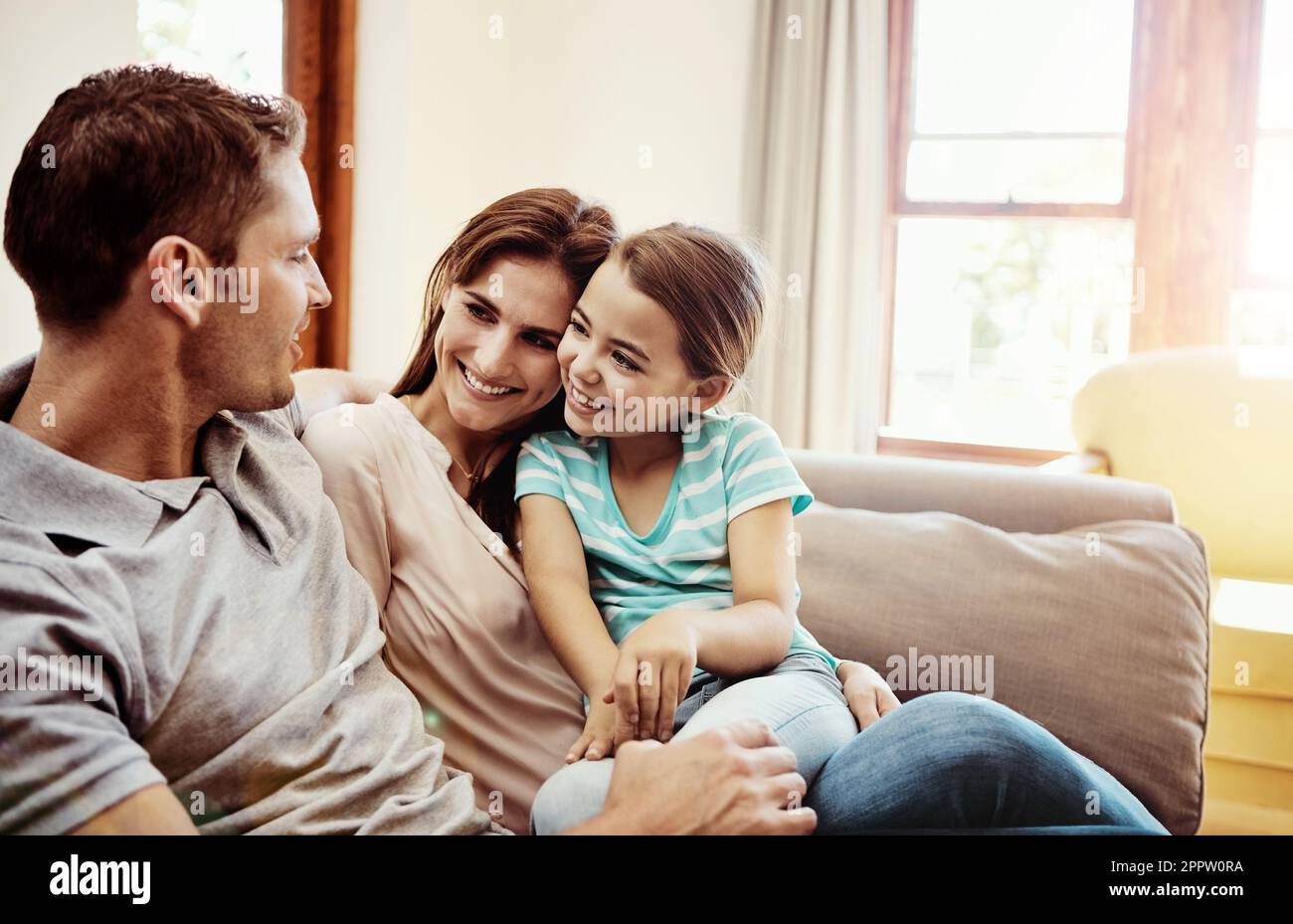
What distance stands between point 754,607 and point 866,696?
20cm

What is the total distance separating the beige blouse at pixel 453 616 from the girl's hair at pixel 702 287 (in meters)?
0.30

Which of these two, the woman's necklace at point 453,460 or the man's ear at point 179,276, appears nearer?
the man's ear at point 179,276

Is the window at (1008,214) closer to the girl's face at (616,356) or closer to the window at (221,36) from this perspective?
the window at (221,36)

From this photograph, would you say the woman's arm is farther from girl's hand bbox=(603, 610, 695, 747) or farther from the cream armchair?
the cream armchair

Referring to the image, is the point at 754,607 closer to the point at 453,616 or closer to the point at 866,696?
the point at 866,696

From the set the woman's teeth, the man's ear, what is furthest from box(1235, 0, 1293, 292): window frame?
the man's ear

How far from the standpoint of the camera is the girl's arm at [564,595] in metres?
1.06

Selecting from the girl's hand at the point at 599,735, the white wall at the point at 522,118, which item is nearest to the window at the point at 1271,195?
the white wall at the point at 522,118

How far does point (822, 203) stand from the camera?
3.93 metres

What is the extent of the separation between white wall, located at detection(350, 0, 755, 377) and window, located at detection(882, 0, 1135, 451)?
671 millimetres

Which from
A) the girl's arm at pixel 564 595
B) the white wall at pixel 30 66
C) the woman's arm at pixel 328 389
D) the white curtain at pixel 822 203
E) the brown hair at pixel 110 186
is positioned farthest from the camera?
the white curtain at pixel 822 203

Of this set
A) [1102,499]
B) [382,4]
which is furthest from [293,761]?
[382,4]

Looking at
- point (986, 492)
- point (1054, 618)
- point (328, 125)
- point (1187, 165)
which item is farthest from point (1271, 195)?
point (328, 125)
